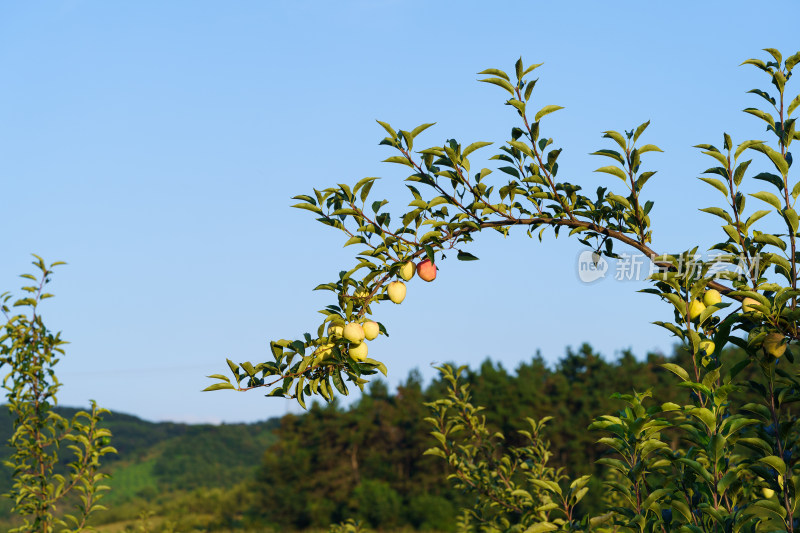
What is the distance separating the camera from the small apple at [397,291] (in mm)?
2994

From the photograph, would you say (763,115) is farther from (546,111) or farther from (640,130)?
(546,111)

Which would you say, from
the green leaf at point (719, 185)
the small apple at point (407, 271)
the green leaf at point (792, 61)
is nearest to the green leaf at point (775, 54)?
the green leaf at point (792, 61)

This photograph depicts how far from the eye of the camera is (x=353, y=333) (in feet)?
9.18

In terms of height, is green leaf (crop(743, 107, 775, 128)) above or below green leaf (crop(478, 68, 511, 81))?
below

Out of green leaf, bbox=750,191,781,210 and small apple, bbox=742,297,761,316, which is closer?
small apple, bbox=742,297,761,316

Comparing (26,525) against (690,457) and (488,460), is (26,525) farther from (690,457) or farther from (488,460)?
(690,457)

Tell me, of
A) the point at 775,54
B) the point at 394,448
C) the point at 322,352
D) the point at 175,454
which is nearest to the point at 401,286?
the point at 322,352

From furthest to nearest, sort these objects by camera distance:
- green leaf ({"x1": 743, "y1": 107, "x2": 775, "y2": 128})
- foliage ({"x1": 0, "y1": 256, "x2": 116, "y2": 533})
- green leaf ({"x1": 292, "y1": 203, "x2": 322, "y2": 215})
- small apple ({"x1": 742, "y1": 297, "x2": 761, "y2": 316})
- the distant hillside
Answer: the distant hillside, foliage ({"x1": 0, "y1": 256, "x2": 116, "y2": 533}), green leaf ({"x1": 292, "y1": 203, "x2": 322, "y2": 215}), green leaf ({"x1": 743, "y1": 107, "x2": 775, "y2": 128}), small apple ({"x1": 742, "y1": 297, "x2": 761, "y2": 316})

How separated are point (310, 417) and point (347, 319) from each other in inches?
1249

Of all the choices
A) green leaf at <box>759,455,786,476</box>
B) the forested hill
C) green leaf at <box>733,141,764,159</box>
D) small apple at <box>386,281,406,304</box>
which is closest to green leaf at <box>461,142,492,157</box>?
small apple at <box>386,281,406,304</box>

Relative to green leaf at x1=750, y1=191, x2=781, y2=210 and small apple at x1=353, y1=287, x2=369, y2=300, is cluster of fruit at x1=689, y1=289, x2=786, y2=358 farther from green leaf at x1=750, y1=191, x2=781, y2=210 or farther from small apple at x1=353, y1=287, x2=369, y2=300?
small apple at x1=353, y1=287, x2=369, y2=300

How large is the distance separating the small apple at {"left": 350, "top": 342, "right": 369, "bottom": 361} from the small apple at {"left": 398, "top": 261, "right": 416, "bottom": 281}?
1.32 feet

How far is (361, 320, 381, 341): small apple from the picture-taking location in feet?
9.53

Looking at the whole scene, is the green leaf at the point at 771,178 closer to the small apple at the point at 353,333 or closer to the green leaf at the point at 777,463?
the green leaf at the point at 777,463
